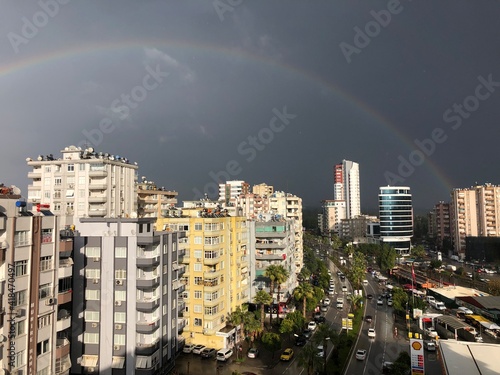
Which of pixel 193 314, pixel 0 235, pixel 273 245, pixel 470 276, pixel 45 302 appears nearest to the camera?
pixel 0 235

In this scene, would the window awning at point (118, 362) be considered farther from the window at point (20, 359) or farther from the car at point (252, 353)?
the car at point (252, 353)

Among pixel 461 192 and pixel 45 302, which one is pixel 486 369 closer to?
pixel 45 302

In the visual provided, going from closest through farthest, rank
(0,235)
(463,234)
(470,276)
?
(0,235)
(470,276)
(463,234)

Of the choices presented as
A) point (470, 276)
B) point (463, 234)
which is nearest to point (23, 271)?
point (470, 276)

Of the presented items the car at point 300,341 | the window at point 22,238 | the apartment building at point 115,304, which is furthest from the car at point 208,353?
the window at point 22,238

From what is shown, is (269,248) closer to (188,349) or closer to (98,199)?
(188,349)

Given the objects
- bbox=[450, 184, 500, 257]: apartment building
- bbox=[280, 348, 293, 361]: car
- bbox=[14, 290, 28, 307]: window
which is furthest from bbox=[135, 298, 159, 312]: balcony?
bbox=[450, 184, 500, 257]: apartment building
